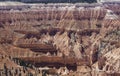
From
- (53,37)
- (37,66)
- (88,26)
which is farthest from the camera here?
(88,26)

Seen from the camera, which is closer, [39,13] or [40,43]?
[40,43]

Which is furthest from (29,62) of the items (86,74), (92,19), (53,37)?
(92,19)

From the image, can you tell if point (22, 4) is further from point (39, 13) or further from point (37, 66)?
point (37, 66)

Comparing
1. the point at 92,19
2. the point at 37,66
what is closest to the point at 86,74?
the point at 37,66

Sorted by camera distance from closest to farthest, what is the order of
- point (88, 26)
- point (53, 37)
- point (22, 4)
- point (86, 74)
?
1. point (86, 74)
2. point (53, 37)
3. point (88, 26)
4. point (22, 4)

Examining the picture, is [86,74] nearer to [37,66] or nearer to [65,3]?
[37,66]

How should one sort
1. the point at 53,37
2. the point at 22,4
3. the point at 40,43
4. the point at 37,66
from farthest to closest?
the point at 22,4
the point at 53,37
the point at 40,43
the point at 37,66
